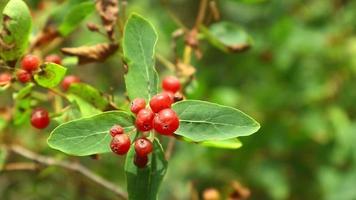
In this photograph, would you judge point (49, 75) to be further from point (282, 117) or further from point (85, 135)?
point (282, 117)

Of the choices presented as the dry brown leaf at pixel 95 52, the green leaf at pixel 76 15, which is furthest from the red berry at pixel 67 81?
the green leaf at pixel 76 15

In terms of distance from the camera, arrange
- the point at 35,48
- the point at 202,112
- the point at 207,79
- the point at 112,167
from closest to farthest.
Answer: the point at 202,112 → the point at 35,48 → the point at 112,167 → the point at 207,79

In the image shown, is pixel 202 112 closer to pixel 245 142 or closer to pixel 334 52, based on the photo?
pixel 245 142

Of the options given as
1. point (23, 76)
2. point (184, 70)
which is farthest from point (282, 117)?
point (23, 76)

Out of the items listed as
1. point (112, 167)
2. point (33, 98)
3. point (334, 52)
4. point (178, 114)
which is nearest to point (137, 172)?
point (178, 114)

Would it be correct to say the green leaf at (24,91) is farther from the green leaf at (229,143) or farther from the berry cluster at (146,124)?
the green leaf at (229,143)

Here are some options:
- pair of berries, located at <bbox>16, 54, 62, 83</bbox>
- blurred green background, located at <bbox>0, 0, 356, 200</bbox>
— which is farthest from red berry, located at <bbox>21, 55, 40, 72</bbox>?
blurred green background, located at <bbox>0, 0, 356, 200</bbox>
